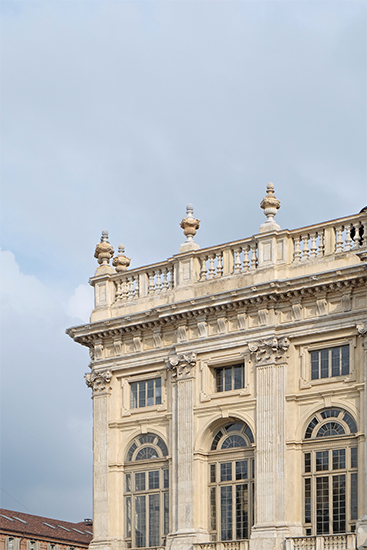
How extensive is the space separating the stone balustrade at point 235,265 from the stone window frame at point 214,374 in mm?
2370

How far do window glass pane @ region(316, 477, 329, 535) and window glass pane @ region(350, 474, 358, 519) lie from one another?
2.84 ft

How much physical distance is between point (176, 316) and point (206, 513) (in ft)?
21.7

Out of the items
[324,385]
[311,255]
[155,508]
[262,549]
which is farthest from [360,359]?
[155,508]

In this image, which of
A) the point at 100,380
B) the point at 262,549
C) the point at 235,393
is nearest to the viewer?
the point at 262,549

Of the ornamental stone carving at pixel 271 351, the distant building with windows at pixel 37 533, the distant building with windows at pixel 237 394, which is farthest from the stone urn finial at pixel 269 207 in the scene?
the distant building with windows at pixel 37 533

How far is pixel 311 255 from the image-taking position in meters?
35.1

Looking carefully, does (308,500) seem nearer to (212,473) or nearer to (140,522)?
(212,473)

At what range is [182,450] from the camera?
35906 mm

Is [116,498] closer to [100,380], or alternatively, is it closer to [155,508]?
[155,508]

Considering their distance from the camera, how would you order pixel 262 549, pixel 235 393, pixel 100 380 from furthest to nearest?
pixel 100 380
pixel 235 393
pixel 262 549

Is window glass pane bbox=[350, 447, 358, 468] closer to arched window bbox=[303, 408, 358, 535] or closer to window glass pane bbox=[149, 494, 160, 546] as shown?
arched window bbox=[303, 408, 358, 535]

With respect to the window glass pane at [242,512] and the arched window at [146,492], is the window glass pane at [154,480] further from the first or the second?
the window glass pane at [242,512]

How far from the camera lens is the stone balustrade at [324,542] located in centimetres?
3153

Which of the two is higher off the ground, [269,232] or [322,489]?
[269,232]
